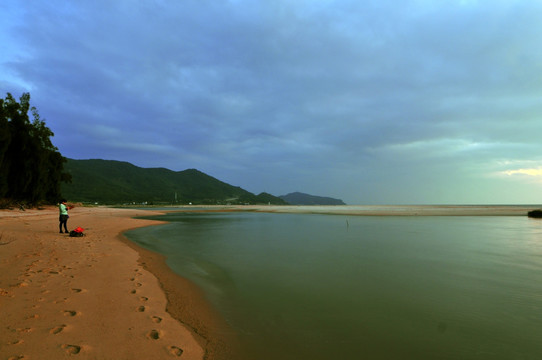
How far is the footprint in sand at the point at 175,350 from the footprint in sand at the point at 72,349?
1.45m

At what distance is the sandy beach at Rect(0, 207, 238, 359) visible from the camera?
4.47 meters

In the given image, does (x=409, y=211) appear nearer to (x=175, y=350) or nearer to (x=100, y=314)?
(x=175, y=350)

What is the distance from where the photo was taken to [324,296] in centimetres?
818

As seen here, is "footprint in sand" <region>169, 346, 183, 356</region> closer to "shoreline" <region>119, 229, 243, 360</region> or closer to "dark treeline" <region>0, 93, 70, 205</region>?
"shoreline" <region>119, 229, 243, 360</region>

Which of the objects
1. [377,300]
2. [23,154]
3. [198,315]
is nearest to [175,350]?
[198,315]

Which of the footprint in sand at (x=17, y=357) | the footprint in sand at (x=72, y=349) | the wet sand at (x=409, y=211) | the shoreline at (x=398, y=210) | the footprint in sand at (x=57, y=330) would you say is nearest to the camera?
the footprint in sand at (x=17, y=357)

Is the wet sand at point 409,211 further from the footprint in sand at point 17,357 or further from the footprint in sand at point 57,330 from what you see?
the footprint in sand at point 17,357

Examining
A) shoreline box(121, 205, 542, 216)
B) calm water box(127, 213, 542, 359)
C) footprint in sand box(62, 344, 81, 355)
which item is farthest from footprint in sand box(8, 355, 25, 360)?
shoreline box(121, 205, 542, 216)

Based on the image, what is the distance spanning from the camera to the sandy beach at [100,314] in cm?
447

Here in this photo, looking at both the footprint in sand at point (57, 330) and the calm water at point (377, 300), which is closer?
the footprint in sand at point (57, 330)

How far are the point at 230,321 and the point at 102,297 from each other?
3600 millimetres

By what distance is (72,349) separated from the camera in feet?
14.2

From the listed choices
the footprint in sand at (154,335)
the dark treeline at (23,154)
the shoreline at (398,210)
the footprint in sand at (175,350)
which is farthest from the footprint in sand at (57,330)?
the shoreline at (398,210)

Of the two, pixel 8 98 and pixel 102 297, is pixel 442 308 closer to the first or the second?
pixel 102 297
